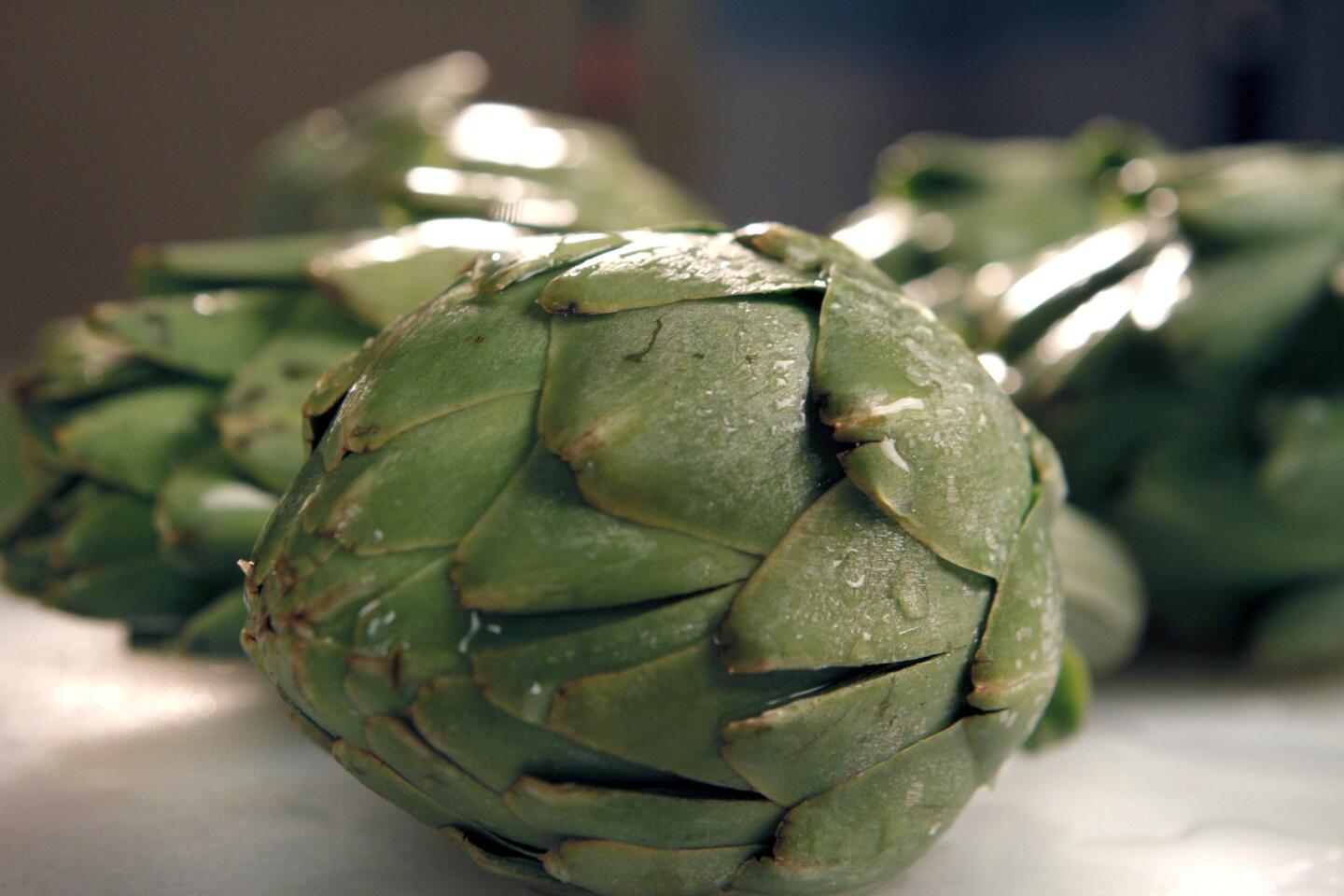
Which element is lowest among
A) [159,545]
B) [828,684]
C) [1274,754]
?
[1274,754]

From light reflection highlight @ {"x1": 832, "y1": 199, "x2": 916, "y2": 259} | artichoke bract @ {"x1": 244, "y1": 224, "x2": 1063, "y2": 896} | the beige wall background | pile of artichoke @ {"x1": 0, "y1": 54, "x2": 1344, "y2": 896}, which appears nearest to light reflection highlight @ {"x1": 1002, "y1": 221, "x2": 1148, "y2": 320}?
light reflection highlight @ {"x1": 832, "y1": 199, "x2": 916, "y2": 259}

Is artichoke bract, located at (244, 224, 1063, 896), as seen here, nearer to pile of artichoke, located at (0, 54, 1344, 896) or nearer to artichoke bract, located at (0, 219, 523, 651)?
pile of artichoke, located at (0, 54, 1344, 896)

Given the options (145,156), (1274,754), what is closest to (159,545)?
(1274,754)

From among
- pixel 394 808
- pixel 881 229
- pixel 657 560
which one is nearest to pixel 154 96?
pixel 881 229

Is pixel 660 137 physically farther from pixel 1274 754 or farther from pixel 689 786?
pixel 689 786

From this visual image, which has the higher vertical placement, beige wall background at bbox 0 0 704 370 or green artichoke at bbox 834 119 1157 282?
green artichoke at bbox 834 119 1157 282

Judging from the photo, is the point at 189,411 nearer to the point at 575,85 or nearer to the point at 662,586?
the point at 662,586
